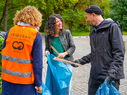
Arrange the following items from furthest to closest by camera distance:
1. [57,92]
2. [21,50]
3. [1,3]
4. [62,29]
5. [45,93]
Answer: [1,3] → [62,29] → [57,92] → [45,93] → [21,50]

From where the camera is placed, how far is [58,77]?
3205 mm

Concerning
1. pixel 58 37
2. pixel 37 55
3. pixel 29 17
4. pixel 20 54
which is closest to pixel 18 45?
pixel 20 54

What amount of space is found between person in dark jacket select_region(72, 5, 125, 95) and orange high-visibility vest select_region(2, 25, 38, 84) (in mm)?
890

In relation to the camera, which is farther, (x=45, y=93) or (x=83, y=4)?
(x=83, y=4)

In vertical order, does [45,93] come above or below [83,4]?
below

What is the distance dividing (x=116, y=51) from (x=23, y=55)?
1.20m

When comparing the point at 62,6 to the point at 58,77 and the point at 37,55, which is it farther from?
the point at 37,55

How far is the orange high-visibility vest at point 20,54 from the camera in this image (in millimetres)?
2230

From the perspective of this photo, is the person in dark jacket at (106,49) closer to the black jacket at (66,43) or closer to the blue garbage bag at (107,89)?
the blue garbage bag at (107,89)

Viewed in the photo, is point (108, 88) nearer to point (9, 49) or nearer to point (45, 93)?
point (45, 93)

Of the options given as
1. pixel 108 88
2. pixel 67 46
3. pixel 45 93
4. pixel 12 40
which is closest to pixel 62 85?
pixel 45 93

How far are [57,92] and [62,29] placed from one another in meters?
1.25

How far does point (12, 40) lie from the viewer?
228 centimetres

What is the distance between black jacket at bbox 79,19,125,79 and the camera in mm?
2236
